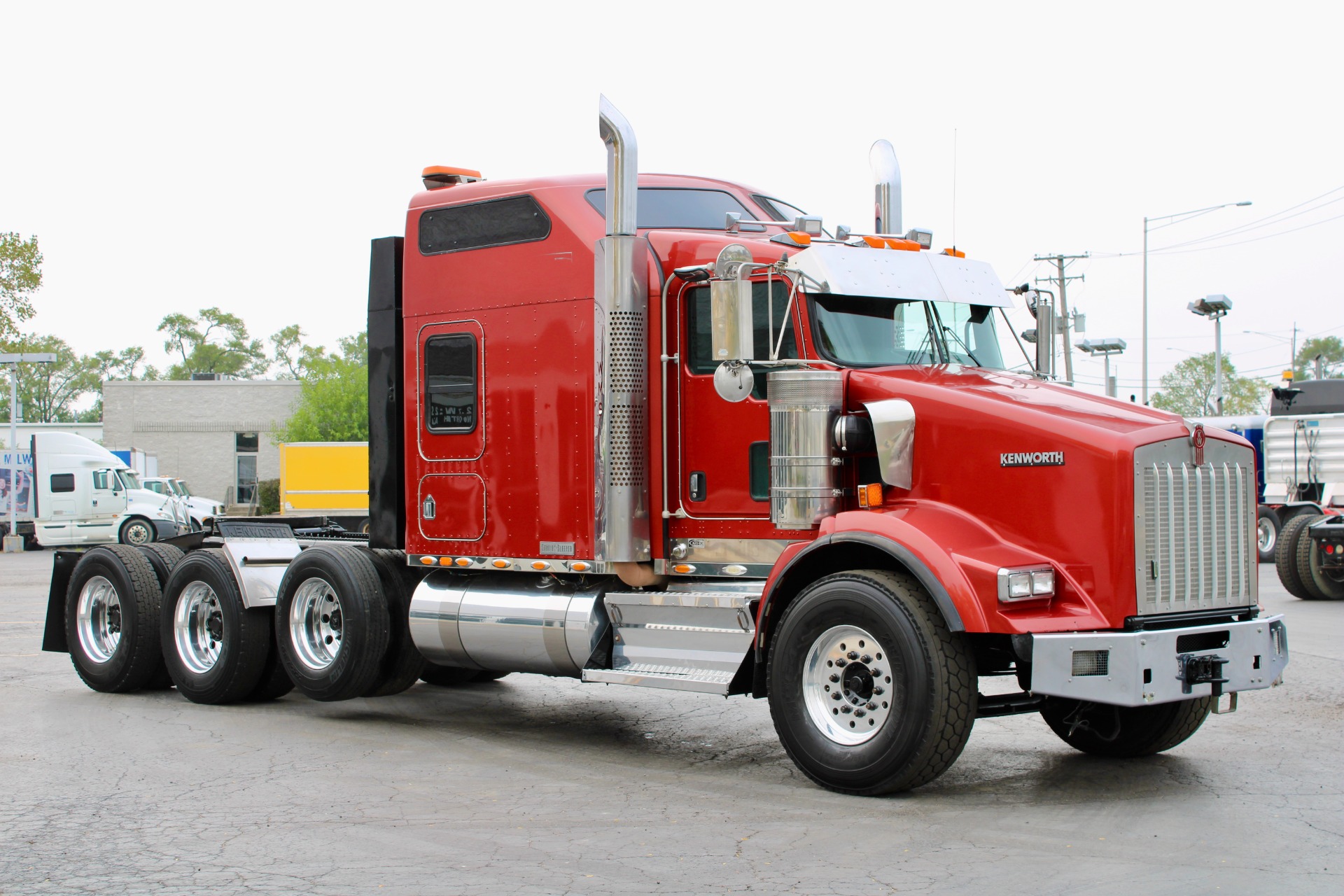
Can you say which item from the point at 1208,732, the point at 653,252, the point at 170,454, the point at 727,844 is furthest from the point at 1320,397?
the point at 170,454

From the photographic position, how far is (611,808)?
7059mm

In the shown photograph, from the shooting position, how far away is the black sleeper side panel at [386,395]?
396 inches

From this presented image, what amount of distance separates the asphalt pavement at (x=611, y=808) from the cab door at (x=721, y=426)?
5.25 ft

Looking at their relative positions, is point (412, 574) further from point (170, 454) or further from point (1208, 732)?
point (170, 454)

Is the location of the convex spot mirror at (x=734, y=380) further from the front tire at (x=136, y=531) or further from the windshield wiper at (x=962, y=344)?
the front tire at (x=136, y=531)

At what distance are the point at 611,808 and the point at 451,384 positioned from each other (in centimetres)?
367

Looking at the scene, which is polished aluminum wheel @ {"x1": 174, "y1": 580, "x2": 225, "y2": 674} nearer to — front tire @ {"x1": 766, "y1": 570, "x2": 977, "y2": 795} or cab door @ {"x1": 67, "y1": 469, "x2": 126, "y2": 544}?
front tire @ {"x1": 766, "y1": 570, "x2": 977, "y2": 795}

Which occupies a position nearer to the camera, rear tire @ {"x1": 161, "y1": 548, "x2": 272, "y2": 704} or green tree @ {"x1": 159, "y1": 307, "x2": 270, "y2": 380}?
rear tire @ {"x1": 161, "y1": 548, "x2": 272, "y2": 704}

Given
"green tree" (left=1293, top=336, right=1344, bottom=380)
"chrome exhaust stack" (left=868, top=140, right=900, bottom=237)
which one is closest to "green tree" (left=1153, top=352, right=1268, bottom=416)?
"green tree" (left=1293, top=336, right=1344, bottom=380)

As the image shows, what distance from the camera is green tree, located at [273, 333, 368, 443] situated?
65.6 meters

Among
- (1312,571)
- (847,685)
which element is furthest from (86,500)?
(847,685)

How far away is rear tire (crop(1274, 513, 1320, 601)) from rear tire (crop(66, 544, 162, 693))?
15.5m

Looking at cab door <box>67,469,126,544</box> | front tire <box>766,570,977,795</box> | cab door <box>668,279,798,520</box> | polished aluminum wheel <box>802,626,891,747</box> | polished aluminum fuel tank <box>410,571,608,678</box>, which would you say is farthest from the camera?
cab door <box>67,469,126,544</box>

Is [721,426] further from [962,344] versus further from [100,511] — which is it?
[100,511]
